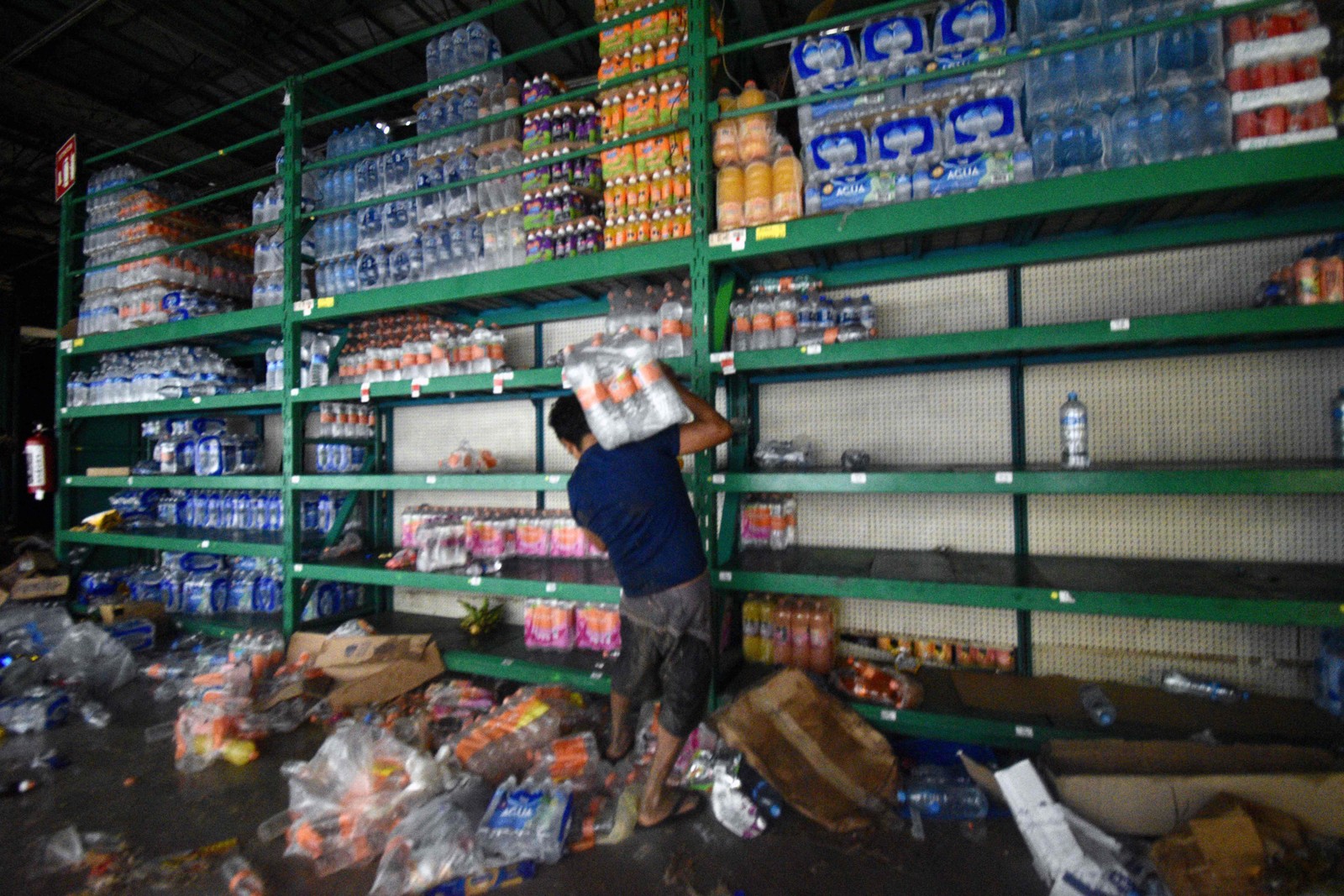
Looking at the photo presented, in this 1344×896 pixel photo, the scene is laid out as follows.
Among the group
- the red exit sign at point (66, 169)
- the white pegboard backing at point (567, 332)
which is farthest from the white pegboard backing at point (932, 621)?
the red exit sign at point (66, 169)

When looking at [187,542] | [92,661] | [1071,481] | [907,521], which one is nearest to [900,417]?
[907,521]

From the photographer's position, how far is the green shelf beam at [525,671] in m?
2.84

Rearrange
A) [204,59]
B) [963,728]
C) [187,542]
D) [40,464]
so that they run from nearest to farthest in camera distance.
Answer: [963,728], [187,542], [40,464], [204,59]

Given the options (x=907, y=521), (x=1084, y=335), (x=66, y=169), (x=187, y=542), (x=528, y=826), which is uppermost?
(x=66, y=169)

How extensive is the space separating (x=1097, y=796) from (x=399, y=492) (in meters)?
4.38

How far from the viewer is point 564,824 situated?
81.4 inches

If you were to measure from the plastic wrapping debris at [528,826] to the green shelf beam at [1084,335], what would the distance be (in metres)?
1.85

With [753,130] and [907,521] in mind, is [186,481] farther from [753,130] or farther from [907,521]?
[907,521]

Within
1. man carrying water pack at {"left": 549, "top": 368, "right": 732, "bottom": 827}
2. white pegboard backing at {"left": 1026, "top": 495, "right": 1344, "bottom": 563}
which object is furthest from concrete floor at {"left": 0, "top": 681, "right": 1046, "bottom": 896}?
white pegboard backing at {"left": 1026, "top": 495, "right": 1344, "bottom": 563}

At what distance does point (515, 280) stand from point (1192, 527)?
342 cm

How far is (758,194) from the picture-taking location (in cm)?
260

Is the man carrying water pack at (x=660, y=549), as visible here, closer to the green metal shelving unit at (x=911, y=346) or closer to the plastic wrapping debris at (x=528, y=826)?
the plastic wrapping debris at (x=528, y=826)

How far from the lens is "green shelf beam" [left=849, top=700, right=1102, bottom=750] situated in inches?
86.9

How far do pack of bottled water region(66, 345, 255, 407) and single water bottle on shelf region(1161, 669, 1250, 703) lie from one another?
19.2ft
